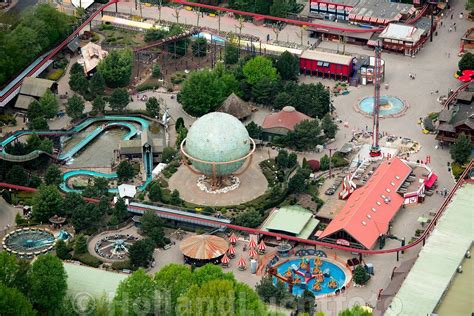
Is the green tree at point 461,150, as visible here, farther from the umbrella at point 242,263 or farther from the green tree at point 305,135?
the umbrella at point 242,263

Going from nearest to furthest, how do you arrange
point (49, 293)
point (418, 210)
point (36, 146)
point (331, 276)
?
point (49, 293) → point (331, 276) → point (418, 210) → point (36, 146)

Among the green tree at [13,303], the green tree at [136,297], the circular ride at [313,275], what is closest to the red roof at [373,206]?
the circular ride at [313,275]

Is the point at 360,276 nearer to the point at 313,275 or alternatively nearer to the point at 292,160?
the point at 313,275

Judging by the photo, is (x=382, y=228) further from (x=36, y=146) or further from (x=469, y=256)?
(x=36, y=146)

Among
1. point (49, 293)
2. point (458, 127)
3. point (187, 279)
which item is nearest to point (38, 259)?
point (49, 293)

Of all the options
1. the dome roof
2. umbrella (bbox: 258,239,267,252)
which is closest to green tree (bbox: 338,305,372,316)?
umbrella (bbox: 258,239,267,252)

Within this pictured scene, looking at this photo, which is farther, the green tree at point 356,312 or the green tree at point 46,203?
the green tree at point 46,203
